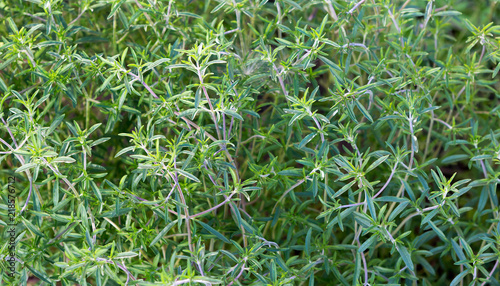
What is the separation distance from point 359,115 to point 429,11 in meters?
0.57

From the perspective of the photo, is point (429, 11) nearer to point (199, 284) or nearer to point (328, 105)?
point (328, 105)

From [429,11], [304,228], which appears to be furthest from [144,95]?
[429,11]

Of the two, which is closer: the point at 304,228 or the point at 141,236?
the point at 141,236

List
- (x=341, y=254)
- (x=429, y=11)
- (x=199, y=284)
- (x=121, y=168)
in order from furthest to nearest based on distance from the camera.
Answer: (x=121, y=168) < (x=341, y=254) < (x=429, y=11) < (x=199, y=284)

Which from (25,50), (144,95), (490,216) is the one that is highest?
(25,50)

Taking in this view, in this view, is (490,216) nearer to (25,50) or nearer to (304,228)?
(304,228)

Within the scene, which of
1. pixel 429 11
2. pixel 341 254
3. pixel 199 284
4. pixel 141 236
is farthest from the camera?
pixel 341 254

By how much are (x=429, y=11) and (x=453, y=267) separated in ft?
4.46

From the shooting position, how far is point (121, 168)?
2297 mm

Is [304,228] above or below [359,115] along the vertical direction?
below

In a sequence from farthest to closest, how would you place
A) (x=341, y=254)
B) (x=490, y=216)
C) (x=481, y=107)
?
(x=481, y=107)
(x=490, y=216)
(x=341, y=254)

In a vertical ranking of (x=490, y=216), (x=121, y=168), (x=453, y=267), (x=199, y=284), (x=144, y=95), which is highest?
(x=144, y=95)

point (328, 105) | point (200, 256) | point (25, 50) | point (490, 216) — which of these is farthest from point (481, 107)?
point (25, 50)

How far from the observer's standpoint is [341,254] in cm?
212
